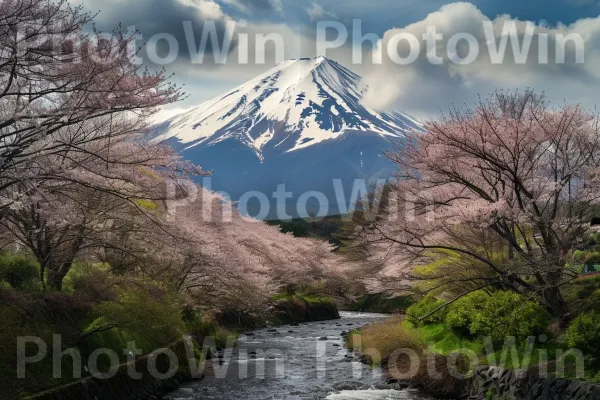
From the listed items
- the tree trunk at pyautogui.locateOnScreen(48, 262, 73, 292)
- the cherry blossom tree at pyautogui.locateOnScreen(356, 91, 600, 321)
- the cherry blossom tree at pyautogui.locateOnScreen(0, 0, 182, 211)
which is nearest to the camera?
the cherry blossom tree at pyautogui.locateOnScreen(0, 0, 182, 211)

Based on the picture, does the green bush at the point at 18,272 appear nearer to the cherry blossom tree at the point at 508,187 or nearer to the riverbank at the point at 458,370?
the cherry blossom tree at the point at 508,187

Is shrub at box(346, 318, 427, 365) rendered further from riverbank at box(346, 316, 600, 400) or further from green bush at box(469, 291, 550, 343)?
green bush at box(469, 291, 550, 343)

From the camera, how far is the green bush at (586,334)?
10.9 m

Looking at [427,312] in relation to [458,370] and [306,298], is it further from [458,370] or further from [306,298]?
[306,298]

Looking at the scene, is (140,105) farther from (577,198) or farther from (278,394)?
(577,198)

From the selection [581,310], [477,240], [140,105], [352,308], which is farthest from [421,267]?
[352,308]

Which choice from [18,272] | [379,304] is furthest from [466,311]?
[379,304]

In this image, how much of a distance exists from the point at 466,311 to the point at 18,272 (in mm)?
12711

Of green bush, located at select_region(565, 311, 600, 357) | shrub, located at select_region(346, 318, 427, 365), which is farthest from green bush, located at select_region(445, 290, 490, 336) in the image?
green bush, located at select_region(565, 311, 600, 357)

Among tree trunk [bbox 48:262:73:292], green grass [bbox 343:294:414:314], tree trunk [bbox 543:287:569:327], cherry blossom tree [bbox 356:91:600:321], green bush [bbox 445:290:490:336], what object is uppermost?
cherry blossom tree [bbox 356:91:600:321]

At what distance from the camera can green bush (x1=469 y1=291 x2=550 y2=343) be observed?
12898mm

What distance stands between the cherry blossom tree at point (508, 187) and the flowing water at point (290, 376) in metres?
4.41

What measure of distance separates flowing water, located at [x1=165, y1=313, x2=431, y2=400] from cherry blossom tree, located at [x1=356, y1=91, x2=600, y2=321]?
174 inches

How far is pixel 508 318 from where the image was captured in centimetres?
1339
